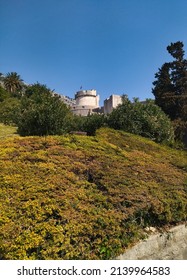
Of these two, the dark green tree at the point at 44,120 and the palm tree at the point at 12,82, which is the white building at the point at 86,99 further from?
the dark green tree at the point at 44,120

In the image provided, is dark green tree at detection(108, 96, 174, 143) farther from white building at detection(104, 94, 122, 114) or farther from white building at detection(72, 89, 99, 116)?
white building at detection(72, 89, 99, 116)

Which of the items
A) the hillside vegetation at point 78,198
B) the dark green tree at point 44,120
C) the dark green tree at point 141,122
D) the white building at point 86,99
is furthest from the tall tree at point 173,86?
the white building at point 86,99

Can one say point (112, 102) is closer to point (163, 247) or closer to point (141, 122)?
point (141, 122)

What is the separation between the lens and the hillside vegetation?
523cm

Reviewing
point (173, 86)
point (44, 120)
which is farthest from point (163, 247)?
point (173, 86)

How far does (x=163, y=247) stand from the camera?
6938 mm

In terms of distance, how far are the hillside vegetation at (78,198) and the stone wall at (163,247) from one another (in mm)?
203

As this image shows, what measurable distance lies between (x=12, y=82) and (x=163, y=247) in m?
61.2

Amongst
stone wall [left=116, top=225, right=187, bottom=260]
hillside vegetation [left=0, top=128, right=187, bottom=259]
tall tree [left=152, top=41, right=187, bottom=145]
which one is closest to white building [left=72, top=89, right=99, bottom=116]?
tall tree [left=152, top=41, right=187, bottom=145]

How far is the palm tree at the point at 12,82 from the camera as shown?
6350cm

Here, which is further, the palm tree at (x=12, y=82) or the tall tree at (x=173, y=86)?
the palm tree at (x=12, y=82)

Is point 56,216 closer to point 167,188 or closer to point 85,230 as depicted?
point 85,230

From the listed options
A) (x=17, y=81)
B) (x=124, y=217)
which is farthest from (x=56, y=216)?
(x=17, y=81)
